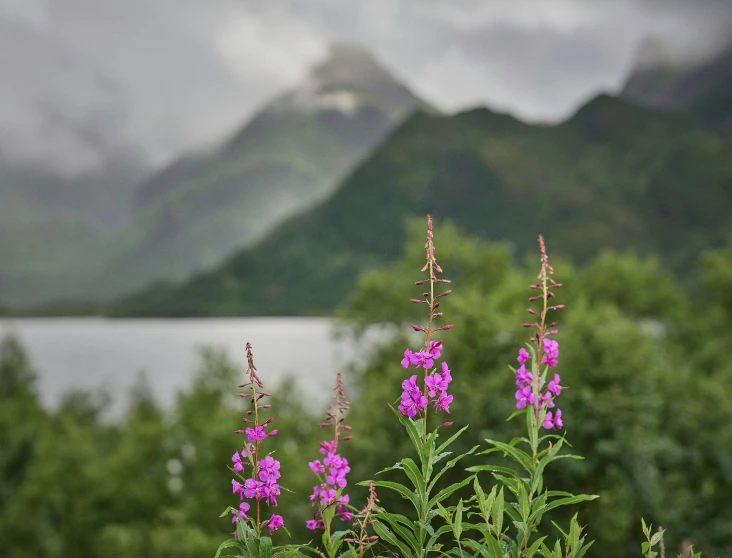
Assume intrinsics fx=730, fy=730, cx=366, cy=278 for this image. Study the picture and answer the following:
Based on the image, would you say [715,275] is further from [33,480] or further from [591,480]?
[33,480]

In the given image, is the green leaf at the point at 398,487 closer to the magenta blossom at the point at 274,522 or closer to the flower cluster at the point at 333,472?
the flower cluster at the point at 333,472

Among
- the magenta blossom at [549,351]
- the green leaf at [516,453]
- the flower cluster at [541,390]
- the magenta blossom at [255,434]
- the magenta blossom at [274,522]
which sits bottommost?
the magenta blossom at [274,522]

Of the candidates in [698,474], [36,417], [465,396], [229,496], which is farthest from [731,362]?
[36,417]

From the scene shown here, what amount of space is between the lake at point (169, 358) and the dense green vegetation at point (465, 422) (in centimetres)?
304

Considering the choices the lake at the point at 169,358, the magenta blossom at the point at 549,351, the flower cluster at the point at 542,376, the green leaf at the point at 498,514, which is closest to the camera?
the green leaf at the point at 498,514

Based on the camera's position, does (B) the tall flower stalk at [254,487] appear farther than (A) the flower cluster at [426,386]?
No

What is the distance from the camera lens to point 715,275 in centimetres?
5406

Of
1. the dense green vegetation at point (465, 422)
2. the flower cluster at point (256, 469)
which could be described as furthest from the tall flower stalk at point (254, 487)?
the dense green vegetation at point (465, 422)

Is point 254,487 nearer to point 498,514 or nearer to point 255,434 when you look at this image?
point 255,434

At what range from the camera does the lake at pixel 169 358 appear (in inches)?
2106

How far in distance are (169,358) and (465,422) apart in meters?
133

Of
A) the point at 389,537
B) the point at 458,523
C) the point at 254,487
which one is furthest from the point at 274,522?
the point at 458,523

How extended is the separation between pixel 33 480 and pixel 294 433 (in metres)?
18.9

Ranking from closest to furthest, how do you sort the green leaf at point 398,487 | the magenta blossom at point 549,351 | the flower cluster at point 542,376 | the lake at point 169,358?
the green leaf at point 398,487
the flower cluster at point 542,376
the magenta blossom at point 549,351
the lake at point 169,358
